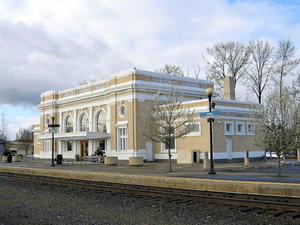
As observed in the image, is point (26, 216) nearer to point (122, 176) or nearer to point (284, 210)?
point (284, 210)

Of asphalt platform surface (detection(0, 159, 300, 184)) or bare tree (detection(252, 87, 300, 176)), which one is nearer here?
asphalt platform surface (detection(0, 159, 300, 184))

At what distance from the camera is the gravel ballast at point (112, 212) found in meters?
8.34

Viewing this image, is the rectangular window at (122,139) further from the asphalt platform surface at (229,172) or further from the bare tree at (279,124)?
the bare tree at (279,124)

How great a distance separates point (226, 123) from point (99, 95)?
16.3 m

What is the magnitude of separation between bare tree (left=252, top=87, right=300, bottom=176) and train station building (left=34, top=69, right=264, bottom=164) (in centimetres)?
784

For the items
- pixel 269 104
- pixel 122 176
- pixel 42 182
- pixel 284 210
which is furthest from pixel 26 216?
pixel 269 104

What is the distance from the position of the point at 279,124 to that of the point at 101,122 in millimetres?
25957

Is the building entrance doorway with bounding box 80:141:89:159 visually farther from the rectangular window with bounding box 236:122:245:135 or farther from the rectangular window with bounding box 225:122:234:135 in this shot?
the rectangular window with bounding box 236:122:245:135

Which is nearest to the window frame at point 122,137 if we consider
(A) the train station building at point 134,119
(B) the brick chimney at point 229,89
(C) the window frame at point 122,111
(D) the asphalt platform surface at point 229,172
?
(A) the train station building at point 134,119

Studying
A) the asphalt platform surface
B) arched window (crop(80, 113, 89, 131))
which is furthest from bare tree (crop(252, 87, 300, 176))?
arched window (crop(80, 113, 89, 131))

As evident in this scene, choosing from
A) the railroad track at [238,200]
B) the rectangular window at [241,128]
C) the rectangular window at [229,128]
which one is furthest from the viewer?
the rectangular window at [241,128]

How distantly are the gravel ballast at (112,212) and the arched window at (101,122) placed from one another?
1013 inches

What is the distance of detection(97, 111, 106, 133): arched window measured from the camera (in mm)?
38344

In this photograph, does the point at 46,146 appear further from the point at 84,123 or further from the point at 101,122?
the point at 101,122
